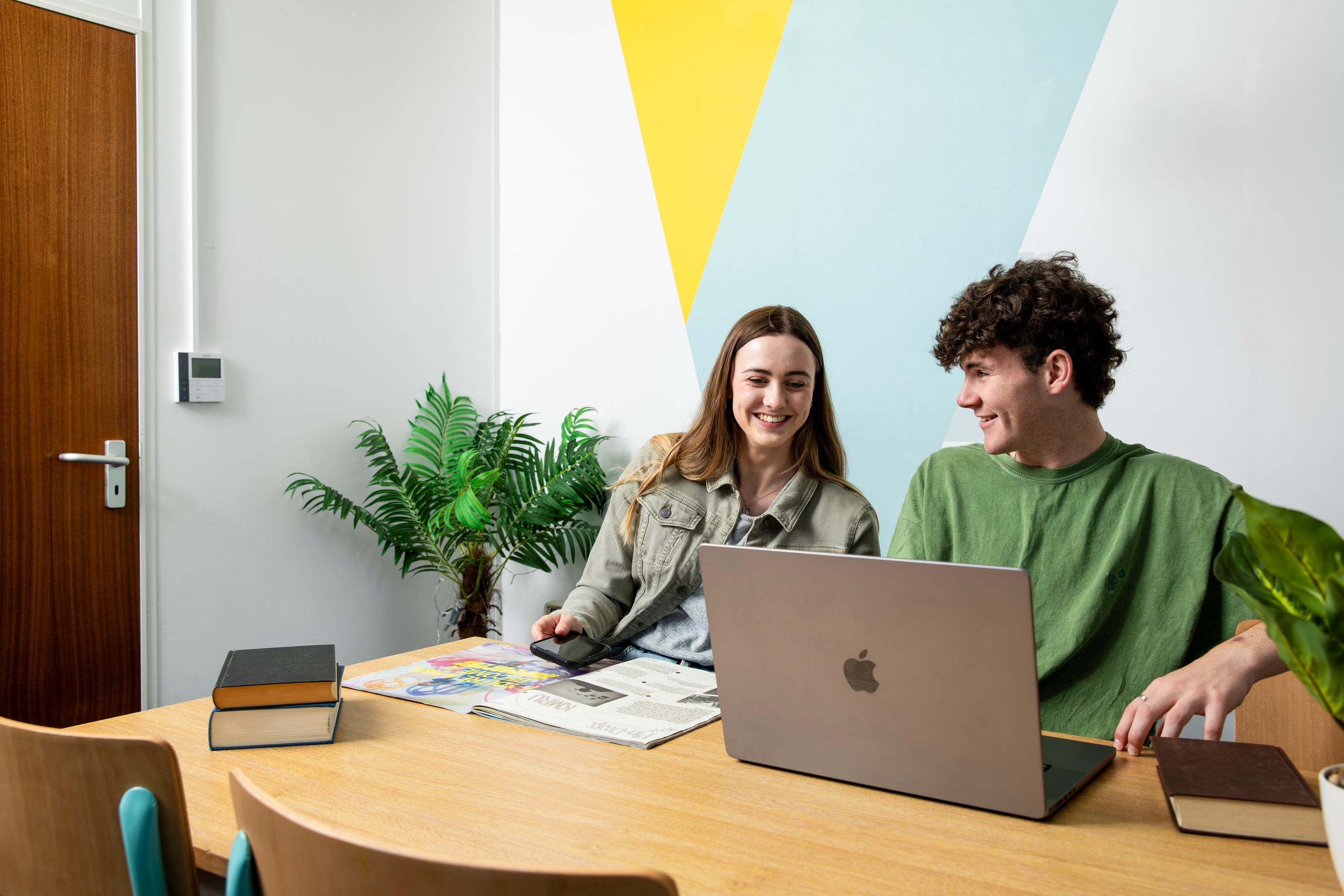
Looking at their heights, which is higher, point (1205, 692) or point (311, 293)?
point (311, 293)

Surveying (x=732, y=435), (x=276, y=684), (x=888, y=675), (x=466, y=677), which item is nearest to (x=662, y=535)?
(x=732, y=435)

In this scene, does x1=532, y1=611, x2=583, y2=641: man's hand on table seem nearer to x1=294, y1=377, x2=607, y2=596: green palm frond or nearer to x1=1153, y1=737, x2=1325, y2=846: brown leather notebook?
x1=1153, y1=737, x2=1325, y2=846: brown leather notebook

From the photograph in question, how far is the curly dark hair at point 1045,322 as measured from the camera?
1655mm

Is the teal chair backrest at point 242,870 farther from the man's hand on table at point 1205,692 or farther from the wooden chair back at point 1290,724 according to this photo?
the wooden chair back at point 1290,724

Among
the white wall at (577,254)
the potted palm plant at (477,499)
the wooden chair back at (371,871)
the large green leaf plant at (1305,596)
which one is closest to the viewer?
the wooden chair back at (371,871)

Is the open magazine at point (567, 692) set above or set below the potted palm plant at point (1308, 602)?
below

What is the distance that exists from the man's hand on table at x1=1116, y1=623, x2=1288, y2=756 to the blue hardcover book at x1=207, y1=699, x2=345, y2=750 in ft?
3.34

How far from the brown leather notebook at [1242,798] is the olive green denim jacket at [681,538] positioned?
102cm

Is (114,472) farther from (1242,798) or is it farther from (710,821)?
(1242,798)

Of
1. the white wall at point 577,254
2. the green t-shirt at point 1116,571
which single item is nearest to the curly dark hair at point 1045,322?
the green t-shirt at point 1116,571

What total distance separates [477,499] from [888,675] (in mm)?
2226

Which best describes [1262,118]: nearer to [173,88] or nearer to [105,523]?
[173,88]

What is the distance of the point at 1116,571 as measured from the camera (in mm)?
1563

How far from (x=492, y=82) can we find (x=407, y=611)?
2.14m
